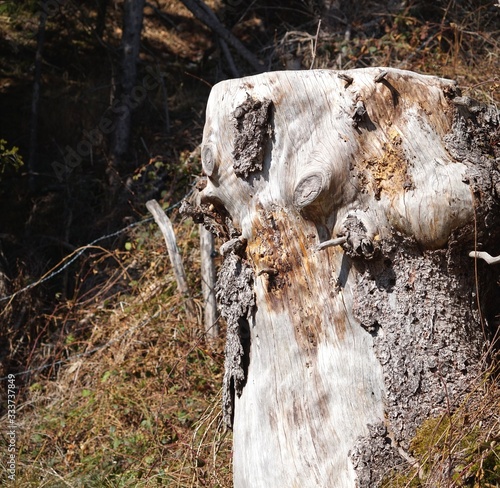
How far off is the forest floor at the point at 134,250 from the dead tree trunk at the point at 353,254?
227 millimetres

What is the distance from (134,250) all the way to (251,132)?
4.10 metres

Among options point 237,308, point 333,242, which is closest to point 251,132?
point 333,242

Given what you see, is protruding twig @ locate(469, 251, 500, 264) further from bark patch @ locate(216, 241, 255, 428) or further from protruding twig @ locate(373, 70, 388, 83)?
bark patch @ locate(216, 241, 255, 428)

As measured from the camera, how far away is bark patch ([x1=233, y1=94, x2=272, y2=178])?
8.92 feet

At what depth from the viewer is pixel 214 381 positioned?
15.5ft

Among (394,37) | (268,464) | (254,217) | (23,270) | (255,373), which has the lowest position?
(23,270)

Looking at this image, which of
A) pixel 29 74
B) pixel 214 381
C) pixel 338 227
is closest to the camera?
pixel 338 227

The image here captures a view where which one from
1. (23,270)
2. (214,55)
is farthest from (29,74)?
(23,270)

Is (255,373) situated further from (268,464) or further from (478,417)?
(478,417)

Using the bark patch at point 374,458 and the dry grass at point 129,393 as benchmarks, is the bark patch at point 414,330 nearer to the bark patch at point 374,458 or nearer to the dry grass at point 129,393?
the bark patch at point 374,458

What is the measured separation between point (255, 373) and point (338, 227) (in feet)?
2.42

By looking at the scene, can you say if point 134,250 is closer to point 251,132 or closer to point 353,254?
point 251,132

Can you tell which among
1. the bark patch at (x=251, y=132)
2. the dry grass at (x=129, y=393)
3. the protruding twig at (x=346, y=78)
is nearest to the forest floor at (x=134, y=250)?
the dry grass at (x=129, y=393)

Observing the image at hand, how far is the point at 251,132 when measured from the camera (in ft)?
Answer: 8.95
